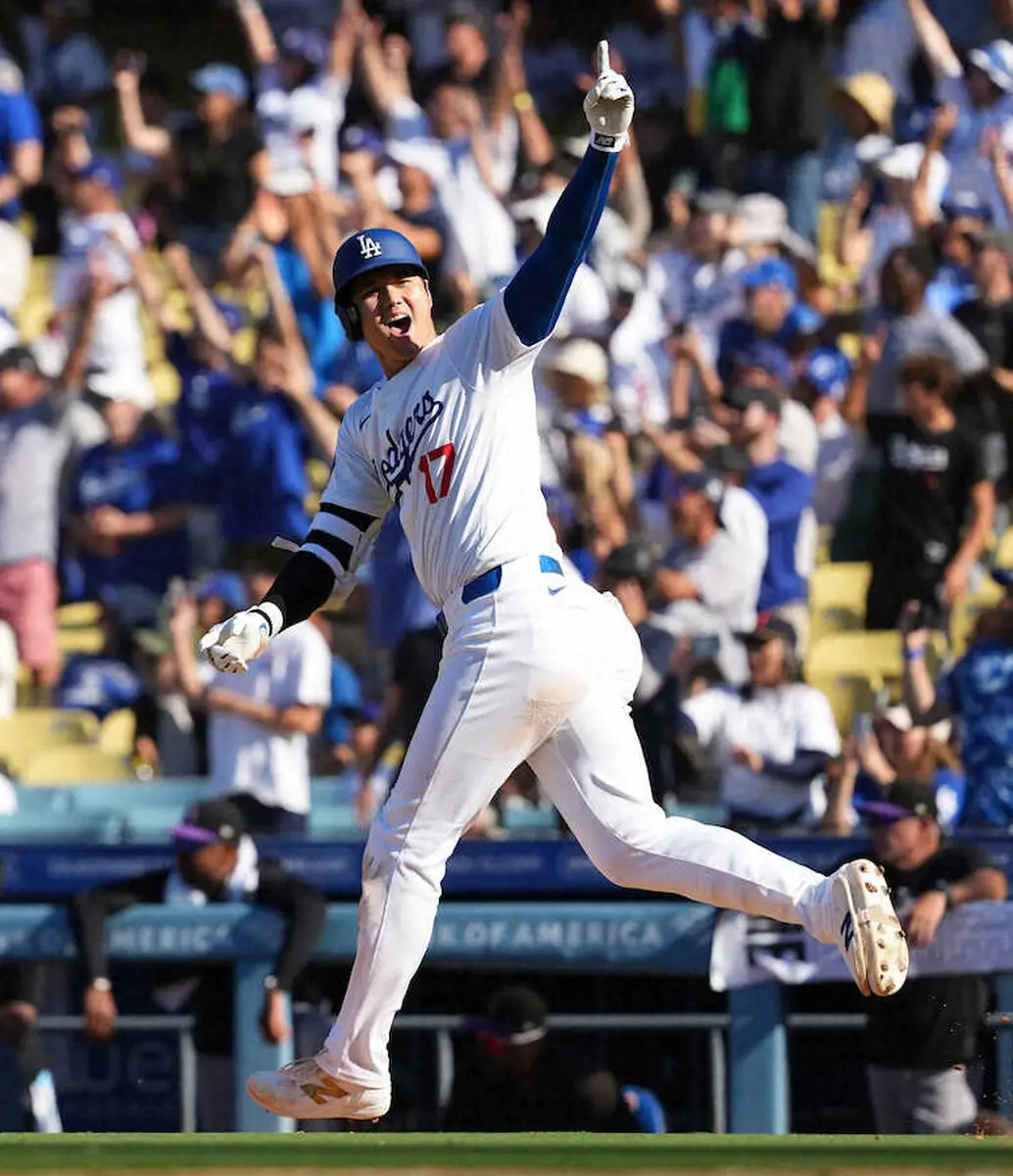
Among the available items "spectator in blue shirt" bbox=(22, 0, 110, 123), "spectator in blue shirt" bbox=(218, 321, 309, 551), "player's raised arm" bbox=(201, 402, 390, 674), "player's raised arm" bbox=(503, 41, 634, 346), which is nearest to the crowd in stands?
"spectator in blue shirt" bbox=(218, 321, 309, 551)

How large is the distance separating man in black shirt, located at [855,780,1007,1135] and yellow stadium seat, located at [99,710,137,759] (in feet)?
11.3

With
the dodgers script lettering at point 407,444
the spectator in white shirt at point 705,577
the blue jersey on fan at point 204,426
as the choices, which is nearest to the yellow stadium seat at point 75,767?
the blue jersey on fan at point 204,426

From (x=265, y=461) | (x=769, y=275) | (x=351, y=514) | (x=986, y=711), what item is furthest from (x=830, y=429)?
(x=351, y=514)

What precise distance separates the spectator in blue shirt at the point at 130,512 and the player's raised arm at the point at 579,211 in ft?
17.6

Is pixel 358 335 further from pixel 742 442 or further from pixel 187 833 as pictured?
pixel 742 442

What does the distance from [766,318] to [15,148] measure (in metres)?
4.40

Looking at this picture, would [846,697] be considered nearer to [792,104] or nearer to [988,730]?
[988,730]

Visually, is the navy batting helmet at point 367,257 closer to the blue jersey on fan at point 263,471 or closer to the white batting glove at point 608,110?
the white batting glove at point 608,110

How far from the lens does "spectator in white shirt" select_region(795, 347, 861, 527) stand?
382 inches

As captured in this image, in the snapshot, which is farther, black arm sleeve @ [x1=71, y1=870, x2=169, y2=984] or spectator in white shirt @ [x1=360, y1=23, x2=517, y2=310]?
spectator in white shirt @ [x1=360, y1=23, x2=517, y2=310]

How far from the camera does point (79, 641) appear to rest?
34.3 ft

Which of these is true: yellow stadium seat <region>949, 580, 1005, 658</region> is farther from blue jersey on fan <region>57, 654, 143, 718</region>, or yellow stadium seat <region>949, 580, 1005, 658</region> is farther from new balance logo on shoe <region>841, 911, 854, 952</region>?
new balance logo on shoe <region>841, 911, 854, 952</region>

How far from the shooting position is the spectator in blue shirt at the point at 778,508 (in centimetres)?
929

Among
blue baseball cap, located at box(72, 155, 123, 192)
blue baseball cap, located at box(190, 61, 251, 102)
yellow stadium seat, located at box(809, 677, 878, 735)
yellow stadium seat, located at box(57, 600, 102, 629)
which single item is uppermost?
blue baseball cap, located at box(190, 61, 251, 102)
